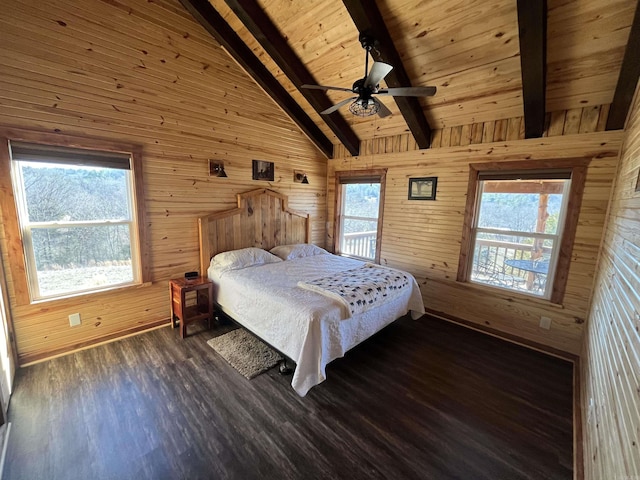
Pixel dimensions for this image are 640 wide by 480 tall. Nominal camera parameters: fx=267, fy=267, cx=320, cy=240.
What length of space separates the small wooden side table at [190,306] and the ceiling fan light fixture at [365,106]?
8.04ft

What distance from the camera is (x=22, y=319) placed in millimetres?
2395

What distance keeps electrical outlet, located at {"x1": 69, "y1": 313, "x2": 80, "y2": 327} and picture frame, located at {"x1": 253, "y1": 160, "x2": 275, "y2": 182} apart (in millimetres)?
2548

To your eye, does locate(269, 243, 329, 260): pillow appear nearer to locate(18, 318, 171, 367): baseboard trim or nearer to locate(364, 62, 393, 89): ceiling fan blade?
locate(18, 318, 171, 367): baseboard trim

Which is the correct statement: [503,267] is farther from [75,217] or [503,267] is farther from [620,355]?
[75,217]

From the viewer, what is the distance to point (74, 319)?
265cm

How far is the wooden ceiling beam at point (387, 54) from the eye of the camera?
89.3 inches

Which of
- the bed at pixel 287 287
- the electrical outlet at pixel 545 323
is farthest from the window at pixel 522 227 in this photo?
the bed at pixel 287 287

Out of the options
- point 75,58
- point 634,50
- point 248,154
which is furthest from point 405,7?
point 75,58

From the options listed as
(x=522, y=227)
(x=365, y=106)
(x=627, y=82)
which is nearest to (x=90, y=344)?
(x=365, y=106)

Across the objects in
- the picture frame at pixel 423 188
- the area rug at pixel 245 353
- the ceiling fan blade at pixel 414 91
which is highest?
the ceiling fan blade at pixel 414 91

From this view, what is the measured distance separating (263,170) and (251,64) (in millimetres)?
1337

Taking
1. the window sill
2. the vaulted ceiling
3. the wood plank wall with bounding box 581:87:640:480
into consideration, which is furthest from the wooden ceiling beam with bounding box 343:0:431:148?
the window sill

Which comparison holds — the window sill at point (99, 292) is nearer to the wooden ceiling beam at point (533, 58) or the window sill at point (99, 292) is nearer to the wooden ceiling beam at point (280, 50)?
the wooden ceiling beam at point (280, 50)

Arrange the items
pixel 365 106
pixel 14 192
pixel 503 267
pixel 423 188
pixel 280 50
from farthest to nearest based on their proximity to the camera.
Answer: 1. pixel 423 188
2. pixel 503 267
3. pixel 280 50
4. pixel 365 106
5. pixel 14 192
